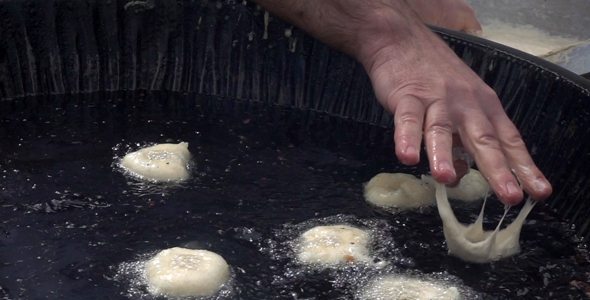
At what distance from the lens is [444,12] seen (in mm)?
3082

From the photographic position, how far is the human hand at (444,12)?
308 cm

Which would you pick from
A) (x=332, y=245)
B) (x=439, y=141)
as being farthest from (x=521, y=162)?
(x=332, y=245)

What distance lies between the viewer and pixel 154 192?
78.8 inches

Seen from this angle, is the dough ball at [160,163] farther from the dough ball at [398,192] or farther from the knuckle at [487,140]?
the knuckle at [487,140]

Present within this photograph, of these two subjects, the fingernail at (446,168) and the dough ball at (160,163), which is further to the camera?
the dough ball at (160,163)

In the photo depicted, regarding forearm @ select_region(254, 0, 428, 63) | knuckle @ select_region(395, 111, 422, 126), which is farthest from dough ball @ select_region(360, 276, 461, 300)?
forearm @ select_region(254, 0, 428, 63)

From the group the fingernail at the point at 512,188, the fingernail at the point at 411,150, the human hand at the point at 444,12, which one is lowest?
the fingernail at the point at 512,188

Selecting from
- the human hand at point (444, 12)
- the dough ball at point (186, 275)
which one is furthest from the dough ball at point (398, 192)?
the human hand at point (444, 12)

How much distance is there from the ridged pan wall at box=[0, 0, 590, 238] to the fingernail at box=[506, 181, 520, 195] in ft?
2.57

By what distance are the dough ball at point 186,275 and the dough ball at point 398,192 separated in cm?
51

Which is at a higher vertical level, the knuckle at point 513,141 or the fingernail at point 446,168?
the knuckle at point 513,141

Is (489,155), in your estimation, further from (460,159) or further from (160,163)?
(160,163)

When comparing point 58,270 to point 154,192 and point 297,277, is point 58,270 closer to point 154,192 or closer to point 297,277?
point 154,192

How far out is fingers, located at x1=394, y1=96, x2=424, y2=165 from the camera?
160 cm
